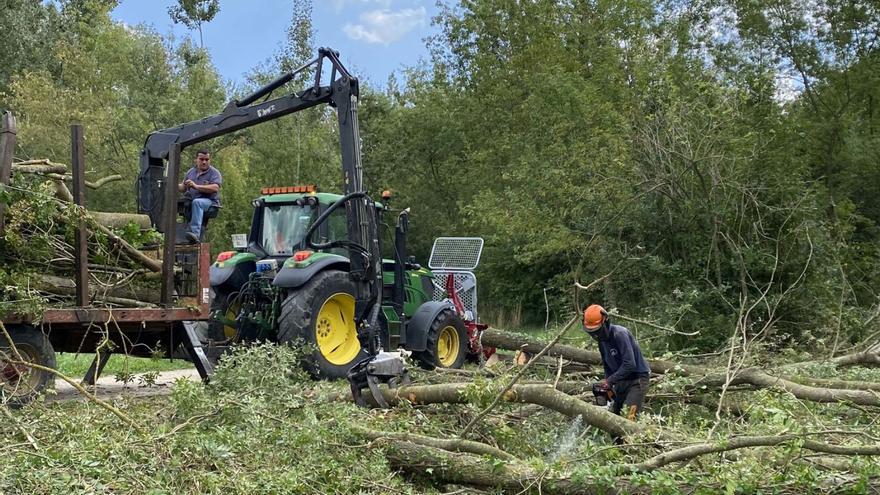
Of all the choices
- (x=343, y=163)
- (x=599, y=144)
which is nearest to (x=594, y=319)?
(x=343, y=163)

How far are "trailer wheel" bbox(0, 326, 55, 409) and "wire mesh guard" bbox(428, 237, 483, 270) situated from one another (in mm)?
6495

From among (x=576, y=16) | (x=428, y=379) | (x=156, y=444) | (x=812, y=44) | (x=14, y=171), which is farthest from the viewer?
(x=576, y=16)

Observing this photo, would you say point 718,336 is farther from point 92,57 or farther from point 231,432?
point 92,57

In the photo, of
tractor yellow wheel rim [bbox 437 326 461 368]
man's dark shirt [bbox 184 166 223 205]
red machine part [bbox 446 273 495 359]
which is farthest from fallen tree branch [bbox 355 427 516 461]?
red machine part [bbox 446 273 495 359]

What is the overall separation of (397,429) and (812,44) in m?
17.9

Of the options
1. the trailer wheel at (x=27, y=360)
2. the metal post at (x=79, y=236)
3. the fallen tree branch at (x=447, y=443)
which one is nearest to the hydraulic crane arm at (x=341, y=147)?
the metal post at (x=79, y=236)

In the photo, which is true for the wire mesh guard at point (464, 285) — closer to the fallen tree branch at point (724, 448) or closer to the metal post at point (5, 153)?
the metal post at point (5, 153)

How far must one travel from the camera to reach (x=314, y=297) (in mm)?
8750

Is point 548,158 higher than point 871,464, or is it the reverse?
point 548,158

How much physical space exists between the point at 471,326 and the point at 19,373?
19.7 ft

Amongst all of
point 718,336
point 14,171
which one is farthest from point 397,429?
point 718,336

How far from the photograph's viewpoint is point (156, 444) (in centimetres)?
506

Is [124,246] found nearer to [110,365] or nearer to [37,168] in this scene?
[37,168]

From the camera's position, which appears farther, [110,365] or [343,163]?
[110,365]
